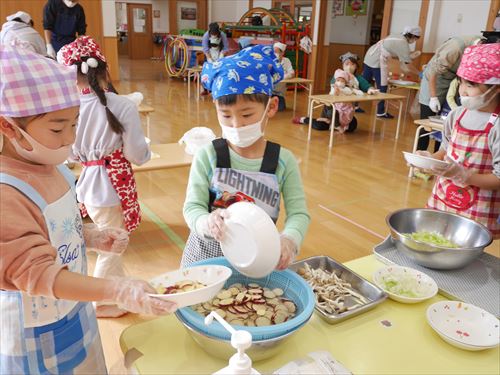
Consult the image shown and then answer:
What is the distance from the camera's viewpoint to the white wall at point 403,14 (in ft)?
26.9

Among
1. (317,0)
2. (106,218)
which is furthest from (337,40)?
(106,218)

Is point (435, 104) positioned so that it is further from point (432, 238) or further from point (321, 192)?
point (432, 238)

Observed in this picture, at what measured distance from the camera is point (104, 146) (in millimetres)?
2129

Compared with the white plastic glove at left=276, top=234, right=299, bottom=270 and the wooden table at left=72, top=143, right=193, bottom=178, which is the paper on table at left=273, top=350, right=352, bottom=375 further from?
the wooden table at left=72, top=143, right=193, bottom=178

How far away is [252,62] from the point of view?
1282mm

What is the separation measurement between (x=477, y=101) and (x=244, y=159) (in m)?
1.17

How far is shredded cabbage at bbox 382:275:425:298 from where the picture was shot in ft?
4.24

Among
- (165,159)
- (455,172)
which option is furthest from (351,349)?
(165,159)

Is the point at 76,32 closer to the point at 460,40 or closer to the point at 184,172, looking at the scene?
the point at 184,172

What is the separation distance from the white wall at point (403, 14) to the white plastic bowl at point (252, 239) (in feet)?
28.1

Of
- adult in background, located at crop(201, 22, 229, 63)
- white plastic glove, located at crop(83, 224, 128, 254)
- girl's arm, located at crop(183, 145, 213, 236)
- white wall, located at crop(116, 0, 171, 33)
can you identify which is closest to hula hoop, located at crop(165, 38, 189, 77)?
adult in background, located at crop(201, 22, 229, 63)

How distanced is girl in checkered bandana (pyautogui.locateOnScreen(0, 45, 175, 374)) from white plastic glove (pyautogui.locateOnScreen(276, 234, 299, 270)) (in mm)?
384

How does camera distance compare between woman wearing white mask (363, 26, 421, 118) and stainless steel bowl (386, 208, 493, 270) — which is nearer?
stainless steel bowl (386, 208, 493, 270)

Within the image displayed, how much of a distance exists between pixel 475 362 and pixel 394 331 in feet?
0.66
